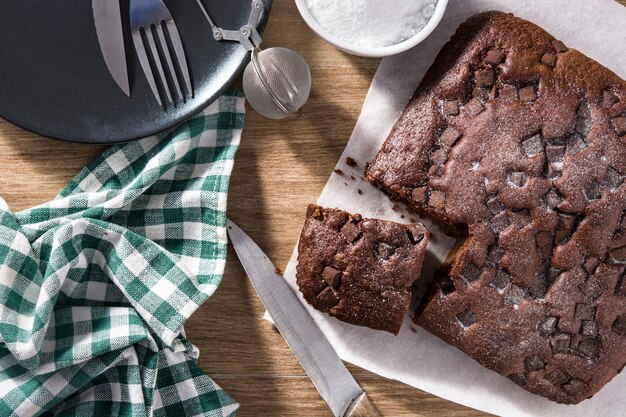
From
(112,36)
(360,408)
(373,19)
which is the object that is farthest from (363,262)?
(112,36)

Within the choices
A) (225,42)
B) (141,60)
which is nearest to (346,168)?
(225,42)

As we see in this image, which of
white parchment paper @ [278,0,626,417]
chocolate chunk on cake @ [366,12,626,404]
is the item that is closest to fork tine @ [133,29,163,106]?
white parchment paper @ [278,0,626,417]

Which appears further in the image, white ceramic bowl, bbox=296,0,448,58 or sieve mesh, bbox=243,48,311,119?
sieve mesh, bbox=243,48,311,119

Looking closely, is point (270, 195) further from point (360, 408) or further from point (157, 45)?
point (360, 408)

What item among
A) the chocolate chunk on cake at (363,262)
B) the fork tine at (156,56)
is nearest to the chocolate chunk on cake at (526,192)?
the chocolate chunk on cake at (363,262)

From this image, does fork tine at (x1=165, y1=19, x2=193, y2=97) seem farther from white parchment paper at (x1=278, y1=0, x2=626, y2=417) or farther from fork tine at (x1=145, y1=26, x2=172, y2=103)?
white parchment paper at (x1=278, y1=0, x2=626, y2=417)
